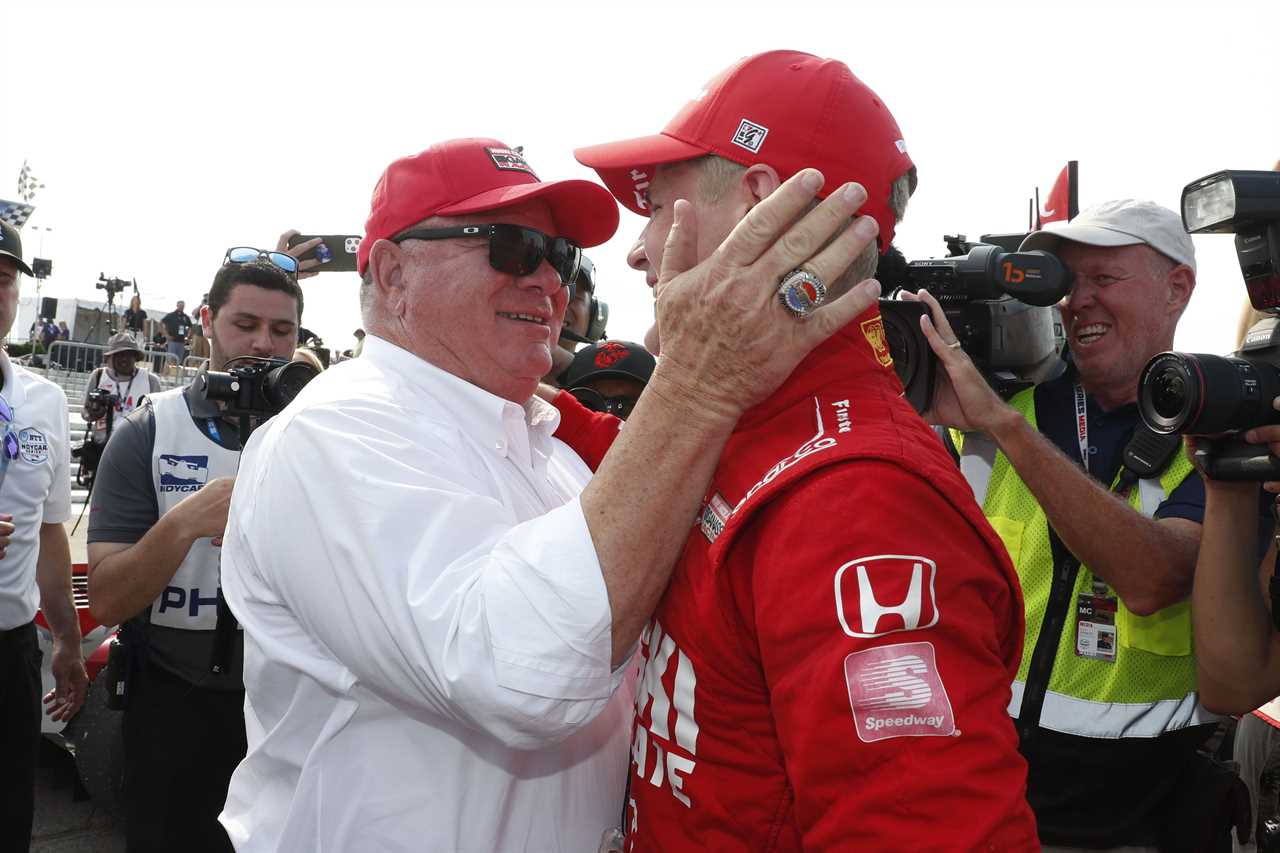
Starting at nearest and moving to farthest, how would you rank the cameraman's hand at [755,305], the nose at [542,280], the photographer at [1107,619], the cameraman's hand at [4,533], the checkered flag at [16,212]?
the cameraman's hand at [755,305]
the nose at [542,280]
the photographer at [1107,619]
the cameraman's hand at [4,533]
the checkered flag at [16,212]

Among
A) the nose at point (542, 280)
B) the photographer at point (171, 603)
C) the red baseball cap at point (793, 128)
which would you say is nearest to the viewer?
the red baseball cap at point (793, 128)

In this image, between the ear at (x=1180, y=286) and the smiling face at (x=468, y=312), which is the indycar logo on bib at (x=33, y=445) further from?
the ear at (x=1180, y=286)

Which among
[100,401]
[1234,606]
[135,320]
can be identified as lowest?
[100,401]

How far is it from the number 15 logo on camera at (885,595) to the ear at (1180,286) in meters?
2.30

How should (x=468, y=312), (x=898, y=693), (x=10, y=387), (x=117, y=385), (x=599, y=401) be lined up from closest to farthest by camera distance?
1. (x=898, y=693)
2. (x=468, y=312)
3. (x=599, y=401)
4. (x=10, y=387)
5. (x=117, y=385)

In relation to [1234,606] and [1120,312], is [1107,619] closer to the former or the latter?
[1234,606]

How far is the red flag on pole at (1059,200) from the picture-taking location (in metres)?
3.54

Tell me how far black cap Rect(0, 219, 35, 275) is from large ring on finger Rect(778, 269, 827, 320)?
3.61 metres

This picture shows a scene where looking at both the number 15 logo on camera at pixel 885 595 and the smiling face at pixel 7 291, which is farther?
the smiling face at pixel 7 291

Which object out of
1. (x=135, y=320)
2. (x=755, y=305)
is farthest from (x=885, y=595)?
(x=135, y=320)

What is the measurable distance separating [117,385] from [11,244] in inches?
335

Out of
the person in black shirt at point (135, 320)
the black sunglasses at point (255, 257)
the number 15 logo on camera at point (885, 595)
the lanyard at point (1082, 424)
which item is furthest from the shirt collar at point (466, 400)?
the person in black shirt at point (135, 320)

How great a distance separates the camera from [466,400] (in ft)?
6.00

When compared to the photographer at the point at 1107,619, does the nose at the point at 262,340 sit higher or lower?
higher
